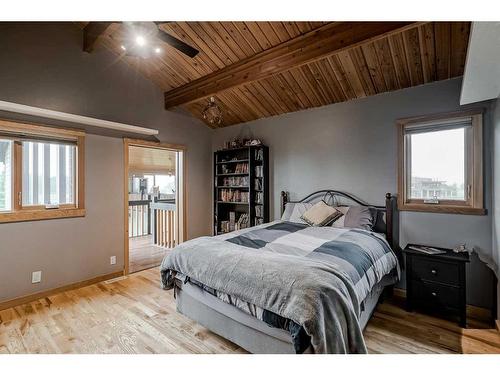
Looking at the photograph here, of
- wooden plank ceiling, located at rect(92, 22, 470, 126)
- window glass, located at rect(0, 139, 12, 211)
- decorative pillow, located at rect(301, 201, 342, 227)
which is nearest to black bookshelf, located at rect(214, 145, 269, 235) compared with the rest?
wooden plank ceiling, located at rect(92, 22, 470, 126)

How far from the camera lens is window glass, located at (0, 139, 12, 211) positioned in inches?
108

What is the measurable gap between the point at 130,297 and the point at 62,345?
929mm

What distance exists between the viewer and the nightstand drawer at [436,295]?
2.33 meters

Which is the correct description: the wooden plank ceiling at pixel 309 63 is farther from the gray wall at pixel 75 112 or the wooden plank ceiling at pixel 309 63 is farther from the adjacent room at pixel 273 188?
the gray wall at pixel 75 112

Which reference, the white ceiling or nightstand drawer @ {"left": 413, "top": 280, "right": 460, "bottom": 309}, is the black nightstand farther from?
the white ceiling

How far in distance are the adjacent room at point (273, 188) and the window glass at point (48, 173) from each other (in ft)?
0.07

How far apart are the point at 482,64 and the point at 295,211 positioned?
8.10 feet

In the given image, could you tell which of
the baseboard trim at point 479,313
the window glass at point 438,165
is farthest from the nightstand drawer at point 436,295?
the window glass at point 438,165

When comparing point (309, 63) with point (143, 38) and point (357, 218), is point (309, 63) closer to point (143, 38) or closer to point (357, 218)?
point (143, 38)

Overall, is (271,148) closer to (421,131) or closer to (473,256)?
(421,131)

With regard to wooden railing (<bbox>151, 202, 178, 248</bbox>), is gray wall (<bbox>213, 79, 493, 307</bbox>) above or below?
above

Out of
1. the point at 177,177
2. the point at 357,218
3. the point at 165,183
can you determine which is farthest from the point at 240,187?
the point at 165,183

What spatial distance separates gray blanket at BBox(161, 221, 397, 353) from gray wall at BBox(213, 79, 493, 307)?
29.2 inches
